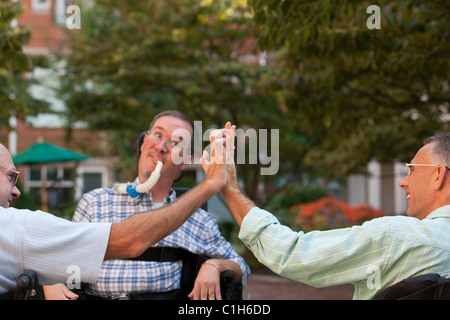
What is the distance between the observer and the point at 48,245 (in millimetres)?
1778

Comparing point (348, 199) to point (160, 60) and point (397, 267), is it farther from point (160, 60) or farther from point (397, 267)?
point (397, 267)

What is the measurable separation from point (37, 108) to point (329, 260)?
11.5 metres

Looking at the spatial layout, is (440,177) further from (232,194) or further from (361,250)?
(232,194)

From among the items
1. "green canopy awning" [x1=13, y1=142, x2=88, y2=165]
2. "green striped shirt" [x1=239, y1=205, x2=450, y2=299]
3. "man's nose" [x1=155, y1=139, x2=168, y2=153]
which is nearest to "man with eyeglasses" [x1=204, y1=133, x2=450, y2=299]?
"green striped shirt" [x1=239, y1=205, x2=450, y2=299]

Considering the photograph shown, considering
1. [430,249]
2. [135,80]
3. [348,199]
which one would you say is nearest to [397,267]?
[430,249]

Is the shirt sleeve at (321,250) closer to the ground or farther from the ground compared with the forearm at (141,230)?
closer to the ground

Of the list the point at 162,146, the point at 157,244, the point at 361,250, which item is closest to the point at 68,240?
the point at 361,250

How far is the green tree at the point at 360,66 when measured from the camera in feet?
13.4

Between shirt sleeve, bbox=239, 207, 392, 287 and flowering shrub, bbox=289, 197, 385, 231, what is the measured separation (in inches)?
325

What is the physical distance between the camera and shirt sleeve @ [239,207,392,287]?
186 cm

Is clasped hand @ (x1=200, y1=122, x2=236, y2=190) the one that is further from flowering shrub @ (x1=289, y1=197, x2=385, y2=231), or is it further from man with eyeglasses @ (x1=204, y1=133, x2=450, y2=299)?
flowering shrub @ (x1=289, y1=197, x2=385, y2=231)

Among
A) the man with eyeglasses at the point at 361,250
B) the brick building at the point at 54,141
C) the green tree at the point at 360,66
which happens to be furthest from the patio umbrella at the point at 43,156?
the man with eyeglasses at the point at 361,250

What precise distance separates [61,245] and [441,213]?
130 centimetres

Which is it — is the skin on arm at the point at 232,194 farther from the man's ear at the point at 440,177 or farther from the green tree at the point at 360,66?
the green tree at the point at 360,66
